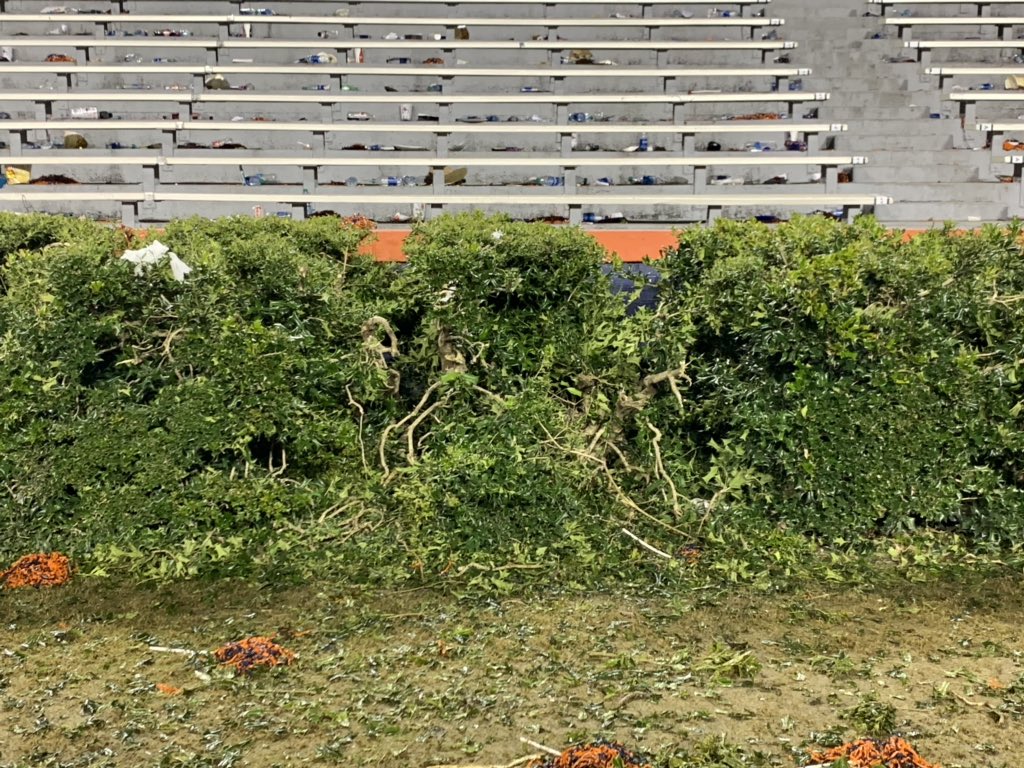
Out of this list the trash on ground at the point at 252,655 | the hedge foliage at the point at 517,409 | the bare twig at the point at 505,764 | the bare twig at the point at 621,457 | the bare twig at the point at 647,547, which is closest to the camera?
the bare twig at the point at 505,764

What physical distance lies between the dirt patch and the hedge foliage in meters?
0.49

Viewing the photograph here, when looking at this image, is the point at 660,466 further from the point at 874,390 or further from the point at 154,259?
the point at 154,259

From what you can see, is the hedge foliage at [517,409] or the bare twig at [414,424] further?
the bare twig at [414,424]

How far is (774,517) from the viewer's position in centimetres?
502

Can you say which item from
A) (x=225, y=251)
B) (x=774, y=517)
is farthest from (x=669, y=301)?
(x=225, y=251)

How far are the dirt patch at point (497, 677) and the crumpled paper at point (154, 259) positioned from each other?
1.94m

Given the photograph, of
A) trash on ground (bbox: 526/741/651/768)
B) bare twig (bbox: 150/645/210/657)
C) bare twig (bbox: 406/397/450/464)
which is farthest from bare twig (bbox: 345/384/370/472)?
trash on ground (bbox: 526/741/651/768)

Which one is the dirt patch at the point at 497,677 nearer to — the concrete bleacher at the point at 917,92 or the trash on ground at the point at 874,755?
the trash on ground at the point at 874,755

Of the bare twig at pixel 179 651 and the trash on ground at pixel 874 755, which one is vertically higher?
the trash on ground at pixel 874 755

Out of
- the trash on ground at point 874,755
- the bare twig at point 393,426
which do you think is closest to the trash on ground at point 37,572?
the bare twig at point 393,426

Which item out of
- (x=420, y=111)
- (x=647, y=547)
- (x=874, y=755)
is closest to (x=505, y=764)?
(x=874, y=755)

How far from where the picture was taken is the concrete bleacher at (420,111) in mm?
13148

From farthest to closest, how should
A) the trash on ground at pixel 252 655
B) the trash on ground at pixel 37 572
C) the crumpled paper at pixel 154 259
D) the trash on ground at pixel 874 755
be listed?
the crumpled paper at pixel 154 259 < the trash on ground at pixel 37 572 < the trash on ground at pixel 252 655 < the trash on ground at pixel 874 755

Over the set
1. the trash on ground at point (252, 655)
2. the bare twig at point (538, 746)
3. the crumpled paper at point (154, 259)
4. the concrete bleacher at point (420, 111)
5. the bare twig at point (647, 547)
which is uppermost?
the concrete bleacher at point (420, 111)
